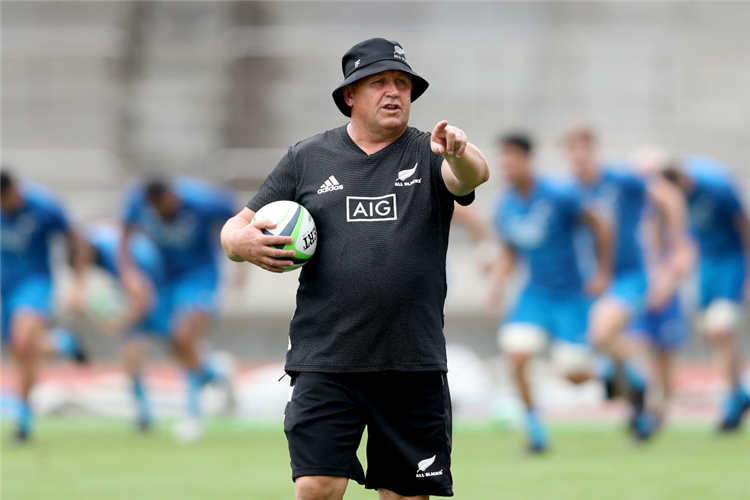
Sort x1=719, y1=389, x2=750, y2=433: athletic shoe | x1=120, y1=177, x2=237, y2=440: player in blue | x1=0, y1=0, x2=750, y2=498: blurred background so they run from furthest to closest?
1. x1=0, y1=0, x2=750, y2=498: blurred background
2. x1=120, y1=177, x2=237, y2=440: player in blue
3. x1=719, y1=389, x2=750, y2=433: athletic shoe

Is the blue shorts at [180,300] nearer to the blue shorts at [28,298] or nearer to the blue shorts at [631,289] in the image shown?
the blue shorts at [28,298]

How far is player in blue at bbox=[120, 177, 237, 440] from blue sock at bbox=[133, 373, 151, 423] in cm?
67

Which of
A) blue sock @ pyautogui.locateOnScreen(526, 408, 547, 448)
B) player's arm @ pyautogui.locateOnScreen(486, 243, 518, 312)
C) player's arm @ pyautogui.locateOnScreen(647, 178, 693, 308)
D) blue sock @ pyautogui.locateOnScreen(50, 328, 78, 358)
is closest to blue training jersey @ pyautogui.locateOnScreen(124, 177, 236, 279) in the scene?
blue sock @ pyautogui.locateOnScreen(50, 328, 78, 358)

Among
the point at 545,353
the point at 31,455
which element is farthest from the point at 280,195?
the point at 545,353

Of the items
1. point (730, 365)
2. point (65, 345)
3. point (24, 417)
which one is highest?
point (65, 345)

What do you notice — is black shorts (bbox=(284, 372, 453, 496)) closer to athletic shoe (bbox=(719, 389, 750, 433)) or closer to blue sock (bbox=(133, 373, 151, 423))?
athletic shoe (bbox=(719, 389, 750, 433))

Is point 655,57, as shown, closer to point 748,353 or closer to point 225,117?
point 748,353

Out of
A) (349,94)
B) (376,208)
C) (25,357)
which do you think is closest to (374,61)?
(349,94)

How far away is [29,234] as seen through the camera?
11.7 metres

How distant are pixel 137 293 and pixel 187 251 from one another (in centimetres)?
72

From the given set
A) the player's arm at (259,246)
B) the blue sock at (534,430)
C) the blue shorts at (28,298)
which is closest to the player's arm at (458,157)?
the player's arm at (259,246)

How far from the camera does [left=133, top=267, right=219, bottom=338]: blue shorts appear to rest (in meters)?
12.3

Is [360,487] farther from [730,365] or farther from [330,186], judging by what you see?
[730,365]

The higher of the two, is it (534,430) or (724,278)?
(724,278)
